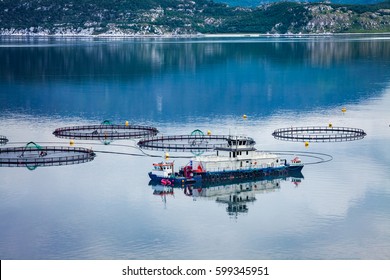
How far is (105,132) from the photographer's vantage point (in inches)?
5699

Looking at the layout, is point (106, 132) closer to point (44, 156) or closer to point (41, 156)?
point (44, 156)

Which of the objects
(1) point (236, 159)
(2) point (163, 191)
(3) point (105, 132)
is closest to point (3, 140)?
(3) point (105, 132)

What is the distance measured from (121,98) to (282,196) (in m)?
103

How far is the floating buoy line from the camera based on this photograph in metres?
137

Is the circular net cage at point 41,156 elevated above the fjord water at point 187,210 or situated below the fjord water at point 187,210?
above

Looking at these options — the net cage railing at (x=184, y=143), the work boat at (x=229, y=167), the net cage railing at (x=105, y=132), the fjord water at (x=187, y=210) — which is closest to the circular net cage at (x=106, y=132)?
the net cage railing at (x=105, y=132)

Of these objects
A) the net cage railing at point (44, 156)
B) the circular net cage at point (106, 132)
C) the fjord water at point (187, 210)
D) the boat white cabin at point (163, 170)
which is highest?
the boat white cabin at point (163, 170)

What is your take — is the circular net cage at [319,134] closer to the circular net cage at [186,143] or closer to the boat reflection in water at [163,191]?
the circular net cage at [186,143]

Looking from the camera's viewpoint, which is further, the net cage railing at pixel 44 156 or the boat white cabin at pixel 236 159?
the net cage railing at pixel 44 156

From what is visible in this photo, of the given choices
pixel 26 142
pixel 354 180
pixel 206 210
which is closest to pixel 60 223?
pixel 206 210

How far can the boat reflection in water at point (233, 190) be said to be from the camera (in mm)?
97250

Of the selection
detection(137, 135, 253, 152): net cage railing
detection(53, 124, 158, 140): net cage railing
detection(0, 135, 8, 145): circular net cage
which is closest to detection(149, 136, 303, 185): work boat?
detection(137, 135, 253, 152): net cage railing

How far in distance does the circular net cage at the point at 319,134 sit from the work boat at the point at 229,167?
83.0ft

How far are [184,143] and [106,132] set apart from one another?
18.3 meters
